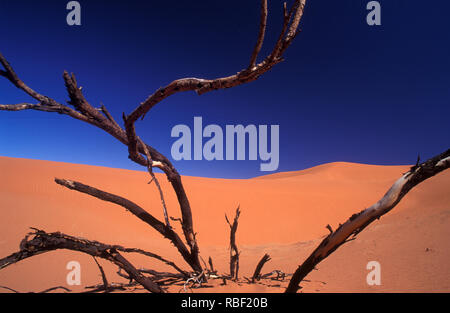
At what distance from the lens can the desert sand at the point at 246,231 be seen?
12.6 feet

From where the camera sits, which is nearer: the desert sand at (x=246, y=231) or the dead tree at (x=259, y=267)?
the dead tree at (x=259, y=267)

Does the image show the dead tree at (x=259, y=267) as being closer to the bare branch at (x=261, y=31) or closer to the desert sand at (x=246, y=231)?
the desert sand at (x=246, y=231)

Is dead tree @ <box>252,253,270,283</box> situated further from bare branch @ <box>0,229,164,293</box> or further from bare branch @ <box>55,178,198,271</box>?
bare branch @ <box>0,229,164,293</box>

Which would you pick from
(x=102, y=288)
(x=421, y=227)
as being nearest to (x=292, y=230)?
(x=421, y=227)

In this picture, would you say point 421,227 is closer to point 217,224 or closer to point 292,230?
point 292,230

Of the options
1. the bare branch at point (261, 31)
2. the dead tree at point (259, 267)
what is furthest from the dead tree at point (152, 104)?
the dead tree at point (259, 267)

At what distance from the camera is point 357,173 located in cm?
4250

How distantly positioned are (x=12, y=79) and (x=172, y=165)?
1869 mm

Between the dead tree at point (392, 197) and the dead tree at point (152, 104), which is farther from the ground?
the dead tree at point (152, 104)

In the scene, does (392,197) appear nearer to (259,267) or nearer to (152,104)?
(152,104)

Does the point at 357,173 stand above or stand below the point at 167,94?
above

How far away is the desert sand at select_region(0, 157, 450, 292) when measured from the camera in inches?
151

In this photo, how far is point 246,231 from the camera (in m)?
11.2
